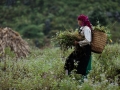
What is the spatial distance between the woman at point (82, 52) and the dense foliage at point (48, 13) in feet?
72.0

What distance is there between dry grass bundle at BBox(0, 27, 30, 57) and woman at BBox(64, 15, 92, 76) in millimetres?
5003

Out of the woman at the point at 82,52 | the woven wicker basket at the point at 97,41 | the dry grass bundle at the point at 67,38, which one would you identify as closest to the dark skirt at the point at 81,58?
the woman at the point at 82,52

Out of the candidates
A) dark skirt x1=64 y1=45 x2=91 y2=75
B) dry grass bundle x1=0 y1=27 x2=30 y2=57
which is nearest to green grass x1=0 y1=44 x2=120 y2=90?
dark skirt x1=64 y1=45 x2=91 y2=75

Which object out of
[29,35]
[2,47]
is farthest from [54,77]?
[29,35]

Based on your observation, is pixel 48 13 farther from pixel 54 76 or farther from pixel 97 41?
pixel 97 41

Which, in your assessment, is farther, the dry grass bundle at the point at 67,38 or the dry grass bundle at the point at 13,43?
the dry grass bundle at the point at 13,43

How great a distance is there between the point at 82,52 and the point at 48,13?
26.1m

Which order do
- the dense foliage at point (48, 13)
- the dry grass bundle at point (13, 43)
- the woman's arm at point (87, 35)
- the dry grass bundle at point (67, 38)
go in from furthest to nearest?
the dense foliage at point (48, 13), the dry grass bundle at point (13, 43), the dry grass bundle at point (67, 38), the woman's arm at point (87, 35)

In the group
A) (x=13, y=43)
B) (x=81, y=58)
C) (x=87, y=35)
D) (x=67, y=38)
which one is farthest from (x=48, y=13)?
(x=87, y=35)

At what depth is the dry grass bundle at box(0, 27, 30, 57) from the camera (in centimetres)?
1255

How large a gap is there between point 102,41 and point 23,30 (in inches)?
901

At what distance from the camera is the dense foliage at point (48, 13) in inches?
1218

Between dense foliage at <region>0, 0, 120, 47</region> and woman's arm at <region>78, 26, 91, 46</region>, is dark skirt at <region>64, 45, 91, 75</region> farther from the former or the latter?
dense foliage at <region>0, 0, 120, 47</region>

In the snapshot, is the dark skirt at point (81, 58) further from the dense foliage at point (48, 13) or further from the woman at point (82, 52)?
the dense foliage at point (48, 13)
